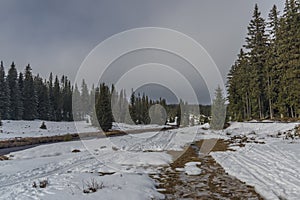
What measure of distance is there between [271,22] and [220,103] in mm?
13729

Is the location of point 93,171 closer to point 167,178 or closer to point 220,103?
point 167,178

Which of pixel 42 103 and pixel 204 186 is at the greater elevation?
pixel 42 103

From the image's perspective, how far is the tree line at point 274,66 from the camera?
27531 millimetres

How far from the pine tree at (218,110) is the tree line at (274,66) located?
4903mm

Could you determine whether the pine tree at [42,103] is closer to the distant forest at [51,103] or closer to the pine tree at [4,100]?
the distant forest at [51,103]

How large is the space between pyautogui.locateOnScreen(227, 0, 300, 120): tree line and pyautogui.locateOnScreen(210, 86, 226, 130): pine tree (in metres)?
4.90

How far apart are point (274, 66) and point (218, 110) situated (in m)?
10.8

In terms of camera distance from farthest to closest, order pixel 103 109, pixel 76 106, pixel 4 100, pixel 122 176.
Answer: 1. pixel 76 106
2. pixel 4 100
3. pixel 103 109
4. pixel 122 176

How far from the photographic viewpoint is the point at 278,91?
3197 centimetres

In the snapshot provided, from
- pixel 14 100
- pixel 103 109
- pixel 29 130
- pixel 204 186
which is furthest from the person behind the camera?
pixel 14 100

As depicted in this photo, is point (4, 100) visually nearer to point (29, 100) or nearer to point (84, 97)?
point (29, 100)

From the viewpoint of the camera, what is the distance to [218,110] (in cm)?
3906

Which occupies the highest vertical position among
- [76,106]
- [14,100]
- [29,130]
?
[76,106]

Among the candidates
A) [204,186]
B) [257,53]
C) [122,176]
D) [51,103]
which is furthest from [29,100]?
[204,186]
